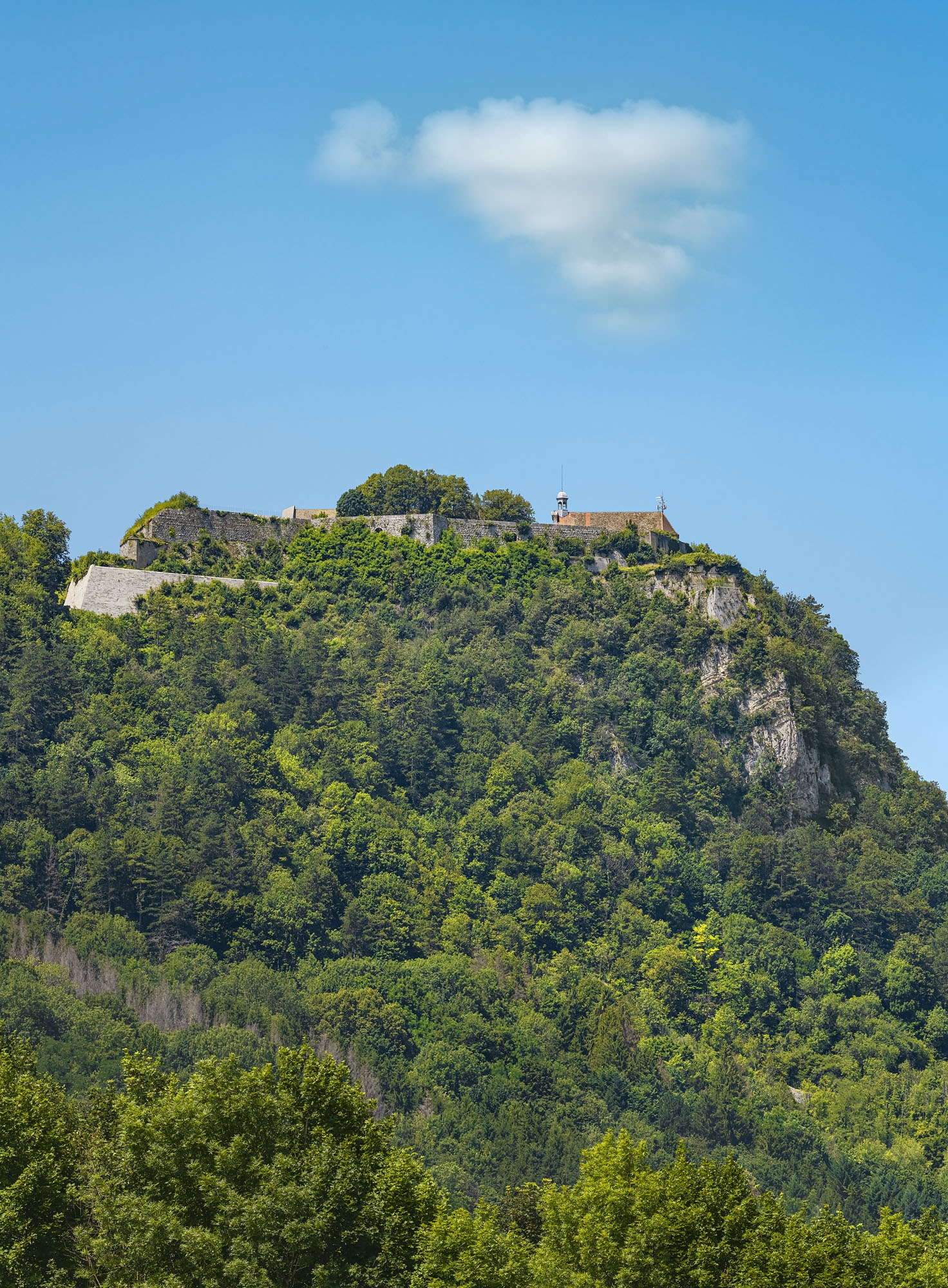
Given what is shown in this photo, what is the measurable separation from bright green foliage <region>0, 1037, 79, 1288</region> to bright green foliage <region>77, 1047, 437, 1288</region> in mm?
540

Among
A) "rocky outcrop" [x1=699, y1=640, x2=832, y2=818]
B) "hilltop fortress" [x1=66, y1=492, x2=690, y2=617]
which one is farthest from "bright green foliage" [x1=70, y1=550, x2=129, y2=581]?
"rocky outcrop" [x1=699, y1=640, x2=832, y2=818]

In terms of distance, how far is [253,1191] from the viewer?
40406mm

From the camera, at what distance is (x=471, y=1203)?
69375mm

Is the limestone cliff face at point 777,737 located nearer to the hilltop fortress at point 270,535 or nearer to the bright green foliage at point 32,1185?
the hilltop fortress at point 270,535

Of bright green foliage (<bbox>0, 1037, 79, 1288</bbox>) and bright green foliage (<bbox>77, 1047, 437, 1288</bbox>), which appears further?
bright green foliage (<bbox>0, 1037, 79, 1288</bbox>)

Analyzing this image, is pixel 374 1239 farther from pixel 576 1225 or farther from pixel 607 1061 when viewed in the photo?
pixel 607 1061

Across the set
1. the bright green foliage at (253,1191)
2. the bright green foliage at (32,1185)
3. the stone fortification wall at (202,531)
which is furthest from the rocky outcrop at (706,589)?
the bright green foliage at (32,1185)

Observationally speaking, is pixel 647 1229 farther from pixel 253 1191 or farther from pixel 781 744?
pixel 781 744

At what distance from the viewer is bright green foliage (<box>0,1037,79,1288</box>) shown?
1576 inches

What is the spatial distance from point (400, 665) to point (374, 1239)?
5786cm

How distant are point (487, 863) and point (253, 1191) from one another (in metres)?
50.4

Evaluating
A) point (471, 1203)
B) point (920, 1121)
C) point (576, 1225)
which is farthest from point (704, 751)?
point (576, 1225)

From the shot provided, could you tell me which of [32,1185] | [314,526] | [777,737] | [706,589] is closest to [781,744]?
[777,737]

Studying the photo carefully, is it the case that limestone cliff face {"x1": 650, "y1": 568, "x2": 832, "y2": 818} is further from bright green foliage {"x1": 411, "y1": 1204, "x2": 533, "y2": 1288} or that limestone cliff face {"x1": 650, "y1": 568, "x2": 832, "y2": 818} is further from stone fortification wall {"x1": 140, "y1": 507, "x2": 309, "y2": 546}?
bright green foliage {"x1": 411, "y1": 1204, "x2": 533, "y2": 1288}
